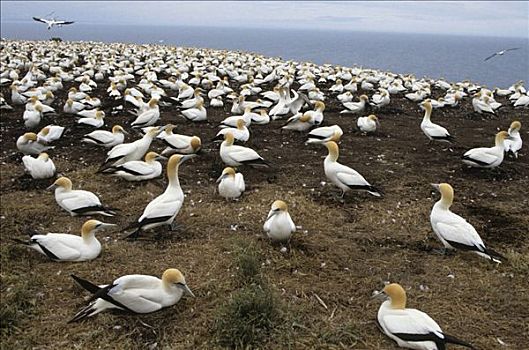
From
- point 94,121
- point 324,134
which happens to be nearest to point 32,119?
point 94,121

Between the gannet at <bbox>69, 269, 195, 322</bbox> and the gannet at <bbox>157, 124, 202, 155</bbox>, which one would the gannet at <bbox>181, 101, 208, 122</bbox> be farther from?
the gannet at <bbox>69, 269, 195, 322</bbox>

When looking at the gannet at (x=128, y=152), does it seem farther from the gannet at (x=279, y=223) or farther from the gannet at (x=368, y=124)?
the gannet at (x=368, y=124)

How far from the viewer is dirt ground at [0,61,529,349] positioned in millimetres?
4531

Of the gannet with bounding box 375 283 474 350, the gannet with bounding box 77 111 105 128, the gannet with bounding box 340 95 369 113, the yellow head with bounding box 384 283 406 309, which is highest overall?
the yellow head with bounding box 384 283 406 309

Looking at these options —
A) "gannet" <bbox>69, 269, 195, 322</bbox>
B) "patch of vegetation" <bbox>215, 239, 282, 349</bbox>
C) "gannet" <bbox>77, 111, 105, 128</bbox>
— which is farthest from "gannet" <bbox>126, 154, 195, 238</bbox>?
"gannet" <bbox>77, 111, 105, 128</bbox>

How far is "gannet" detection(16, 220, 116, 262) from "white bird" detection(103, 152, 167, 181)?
2.37 meters

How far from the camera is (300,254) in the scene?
5.83 metres

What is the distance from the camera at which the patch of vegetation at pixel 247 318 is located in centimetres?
431

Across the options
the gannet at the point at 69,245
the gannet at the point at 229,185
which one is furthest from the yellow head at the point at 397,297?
the gannet at the point at 229,185

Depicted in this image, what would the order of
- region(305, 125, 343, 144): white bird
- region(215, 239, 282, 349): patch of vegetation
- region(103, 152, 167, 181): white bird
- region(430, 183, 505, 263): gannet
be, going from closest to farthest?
region(215, 239, 282, 349): patch of vegetation
region(430, 183, 505, 263): gannet
region(103, 152, 167, 181): white bird
region(305, 125, 343, 144): white bird

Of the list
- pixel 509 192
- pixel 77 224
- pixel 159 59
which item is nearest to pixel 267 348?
pixel 77 224

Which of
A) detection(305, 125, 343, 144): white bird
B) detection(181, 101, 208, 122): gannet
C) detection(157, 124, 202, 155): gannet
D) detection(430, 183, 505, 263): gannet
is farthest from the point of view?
detection(181, 101, 208, 122): gannet

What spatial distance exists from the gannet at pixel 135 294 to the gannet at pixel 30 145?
593cm

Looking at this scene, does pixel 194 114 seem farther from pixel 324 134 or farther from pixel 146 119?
pixel 324 134
